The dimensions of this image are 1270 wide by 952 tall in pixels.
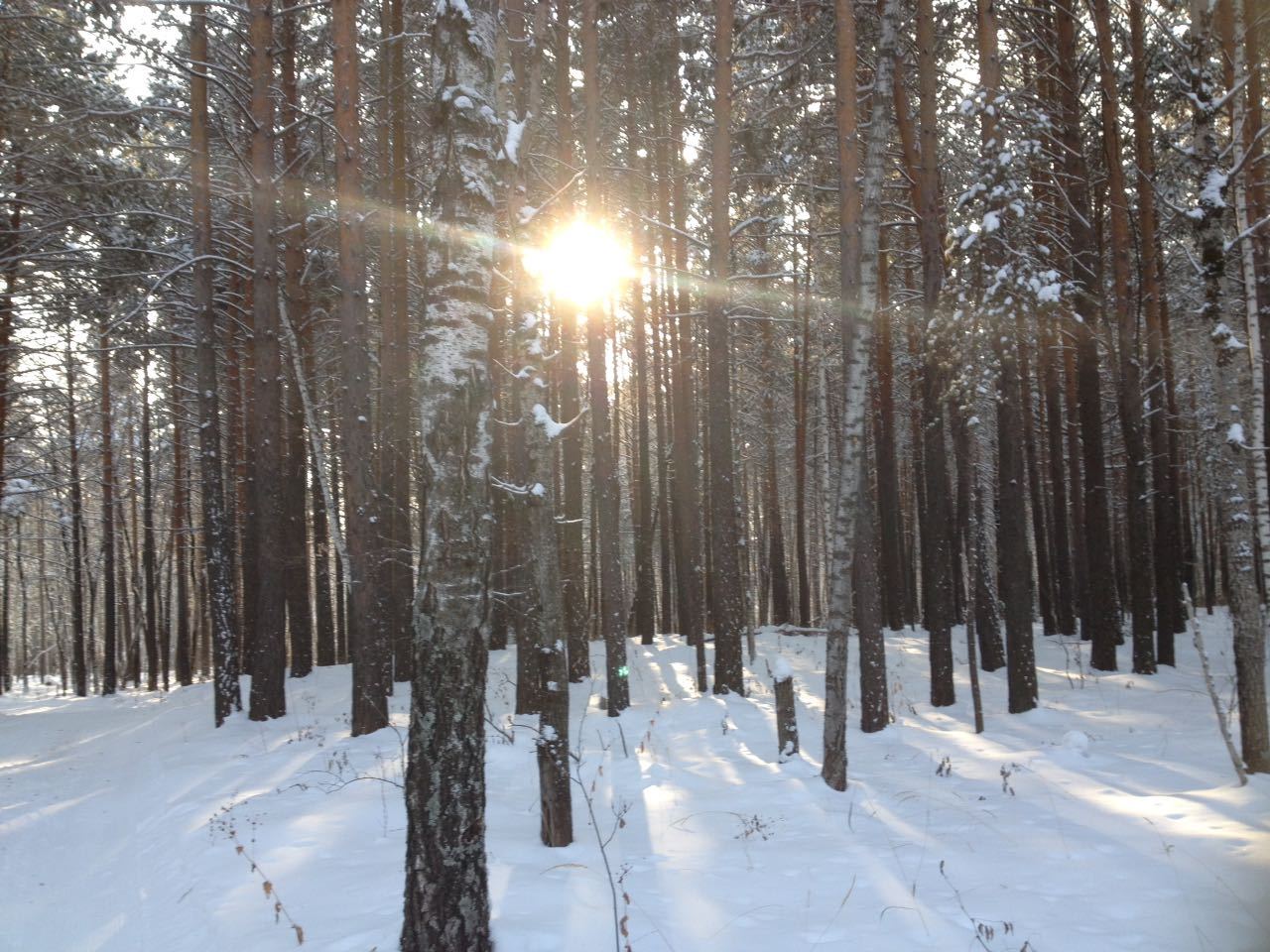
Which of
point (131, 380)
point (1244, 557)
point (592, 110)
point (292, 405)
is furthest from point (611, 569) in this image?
point (131, 380)

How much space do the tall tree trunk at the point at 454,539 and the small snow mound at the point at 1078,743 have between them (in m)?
7.39

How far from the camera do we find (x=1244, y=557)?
740cm

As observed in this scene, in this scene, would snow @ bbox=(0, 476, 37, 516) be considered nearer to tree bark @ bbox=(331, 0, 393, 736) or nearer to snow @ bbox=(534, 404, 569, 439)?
tree bark @ bbox=(331, 0, 393, 736)

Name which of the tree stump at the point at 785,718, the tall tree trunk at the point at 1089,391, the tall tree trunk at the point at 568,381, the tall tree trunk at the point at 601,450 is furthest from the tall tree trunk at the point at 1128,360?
the tall tree trunk at the point at 568,381

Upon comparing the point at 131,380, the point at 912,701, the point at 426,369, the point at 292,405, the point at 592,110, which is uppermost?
the point at 592,110

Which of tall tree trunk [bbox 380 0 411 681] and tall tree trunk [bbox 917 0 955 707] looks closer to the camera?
tall tree trunk [bbox 917 0 955 707]

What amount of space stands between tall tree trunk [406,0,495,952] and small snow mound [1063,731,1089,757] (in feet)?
24.2

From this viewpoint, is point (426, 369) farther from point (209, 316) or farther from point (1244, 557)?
point (209, 316)

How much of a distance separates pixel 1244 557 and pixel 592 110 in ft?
31.5

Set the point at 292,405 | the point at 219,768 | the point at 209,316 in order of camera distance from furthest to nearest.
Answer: the point at 292,405
the point at 209,316
the point at 219,768

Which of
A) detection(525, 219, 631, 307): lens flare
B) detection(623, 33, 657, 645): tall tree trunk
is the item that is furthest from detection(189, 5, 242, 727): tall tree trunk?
detection(623, 33, 657, 645): tall tree trunk

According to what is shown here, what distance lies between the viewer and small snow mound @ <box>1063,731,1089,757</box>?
906cm

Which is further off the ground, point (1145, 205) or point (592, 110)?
point (592, 110)

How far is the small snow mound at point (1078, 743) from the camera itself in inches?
357
